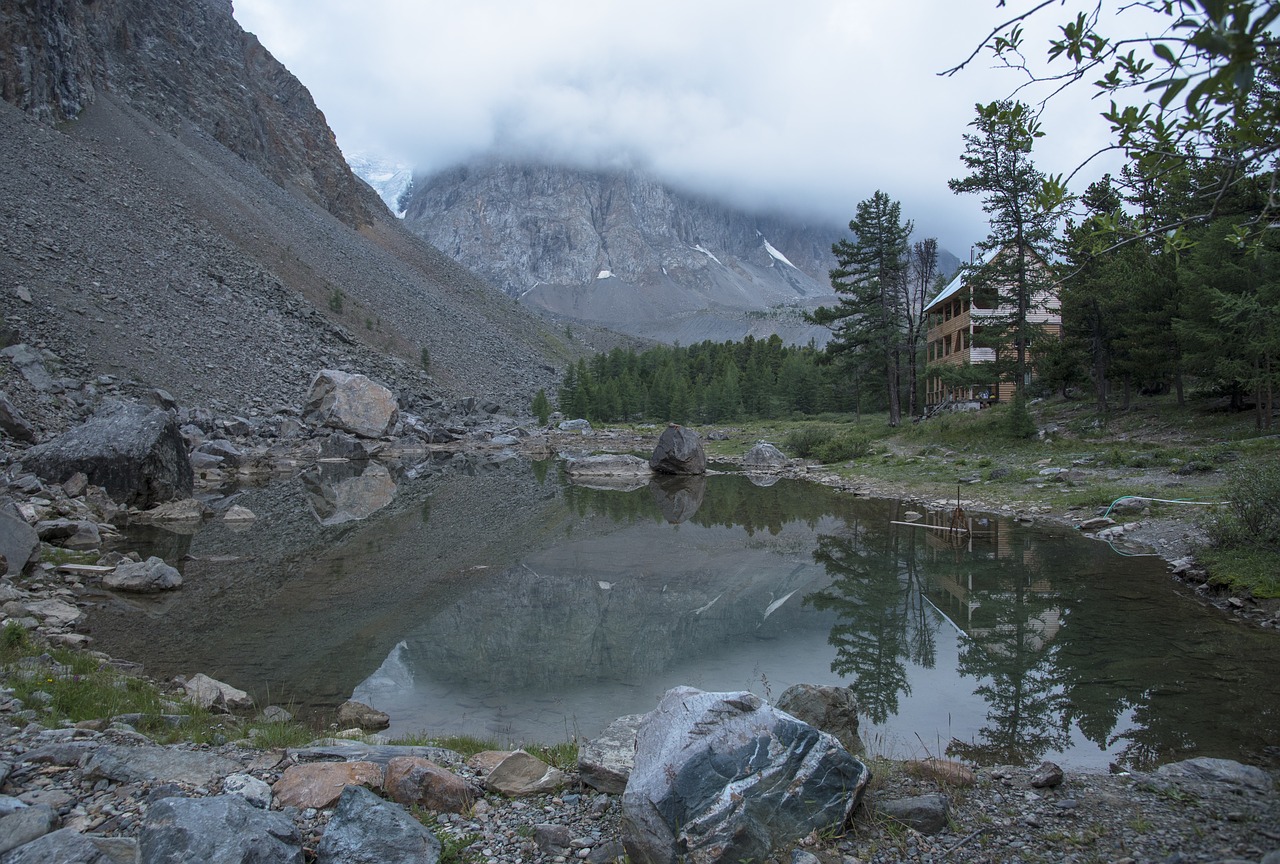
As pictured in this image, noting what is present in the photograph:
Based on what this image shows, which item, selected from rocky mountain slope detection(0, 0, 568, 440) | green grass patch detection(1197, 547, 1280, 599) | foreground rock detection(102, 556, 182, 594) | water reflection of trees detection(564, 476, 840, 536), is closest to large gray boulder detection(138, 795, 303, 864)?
foreground rock detection(102, 556, 182, 594)

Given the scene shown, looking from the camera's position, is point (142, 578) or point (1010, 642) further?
point (142, 578)

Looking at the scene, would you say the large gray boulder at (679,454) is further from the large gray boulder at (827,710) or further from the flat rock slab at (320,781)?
the flat rock slab at (320,781)

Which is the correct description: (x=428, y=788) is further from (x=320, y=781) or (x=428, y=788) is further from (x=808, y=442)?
(x=808, y=442)

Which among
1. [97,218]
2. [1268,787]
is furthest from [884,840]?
[97,218]

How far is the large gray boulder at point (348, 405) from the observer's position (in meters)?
48.5

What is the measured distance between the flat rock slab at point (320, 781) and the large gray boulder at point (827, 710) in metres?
3.65

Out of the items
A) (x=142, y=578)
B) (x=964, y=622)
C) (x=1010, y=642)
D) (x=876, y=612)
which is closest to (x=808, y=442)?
(x=876, y=612)

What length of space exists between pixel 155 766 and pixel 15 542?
32.1 ft

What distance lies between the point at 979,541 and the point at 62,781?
16766 mm

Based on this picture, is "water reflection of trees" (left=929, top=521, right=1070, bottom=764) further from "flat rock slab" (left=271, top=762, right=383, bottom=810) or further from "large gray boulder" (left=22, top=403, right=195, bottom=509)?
"large gray boulder" (left=22, top=403, right=195, bottom=509)

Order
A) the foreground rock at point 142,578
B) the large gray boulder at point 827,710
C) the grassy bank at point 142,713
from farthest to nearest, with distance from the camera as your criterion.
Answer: the foreground rock at point 142,578 < the large gray boulder at point 827,710 < the grassy bank at point 142,713

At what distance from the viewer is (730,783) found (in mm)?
4441

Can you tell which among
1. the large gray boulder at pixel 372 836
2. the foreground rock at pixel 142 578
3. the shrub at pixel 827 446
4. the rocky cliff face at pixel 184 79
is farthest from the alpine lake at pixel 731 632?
the rocky cliff face at pixel 184 79

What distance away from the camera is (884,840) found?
15.0 ft
